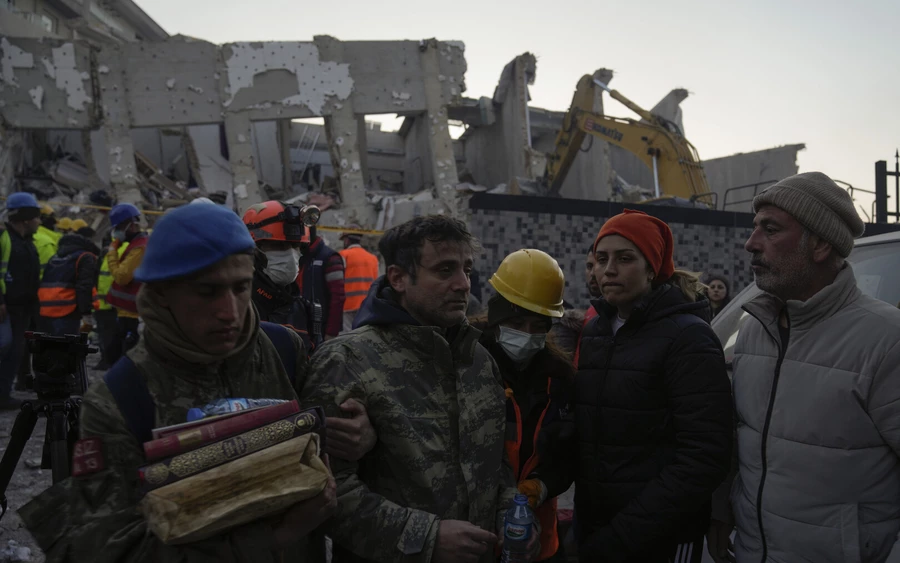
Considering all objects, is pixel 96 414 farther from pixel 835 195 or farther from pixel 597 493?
pixel 835 195

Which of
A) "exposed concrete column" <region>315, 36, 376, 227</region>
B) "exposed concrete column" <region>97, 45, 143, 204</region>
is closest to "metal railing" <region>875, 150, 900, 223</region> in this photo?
"exposed concrete column" <region>315, 36, 376, 227</region>

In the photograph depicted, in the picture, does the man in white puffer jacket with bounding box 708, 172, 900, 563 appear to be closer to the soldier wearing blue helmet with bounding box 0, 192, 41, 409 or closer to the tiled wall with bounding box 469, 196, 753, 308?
the tiled wall with bounding box 469, 196, 753, 308

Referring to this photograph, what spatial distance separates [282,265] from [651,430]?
2149 millimetres

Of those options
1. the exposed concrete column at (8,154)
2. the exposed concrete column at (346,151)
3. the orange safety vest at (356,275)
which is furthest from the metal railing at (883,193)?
the exposed concrete column at (8,154)

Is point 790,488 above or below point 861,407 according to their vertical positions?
below

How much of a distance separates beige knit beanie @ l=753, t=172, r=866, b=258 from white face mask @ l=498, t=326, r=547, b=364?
3.16ft

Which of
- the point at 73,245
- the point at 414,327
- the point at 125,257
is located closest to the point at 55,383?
the point at 414,327

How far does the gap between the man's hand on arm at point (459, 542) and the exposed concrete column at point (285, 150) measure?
17.9m

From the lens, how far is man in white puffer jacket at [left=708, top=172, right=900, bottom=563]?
186cm

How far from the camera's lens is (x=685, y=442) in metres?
2.13

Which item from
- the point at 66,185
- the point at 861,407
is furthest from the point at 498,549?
the point at 66,185

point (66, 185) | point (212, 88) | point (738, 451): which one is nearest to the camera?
point (738, 451)

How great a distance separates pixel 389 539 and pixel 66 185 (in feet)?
58.1

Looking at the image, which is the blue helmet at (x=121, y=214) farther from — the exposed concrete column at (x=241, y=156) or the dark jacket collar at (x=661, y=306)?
the exposed concrete column at (x=241, y=156)
